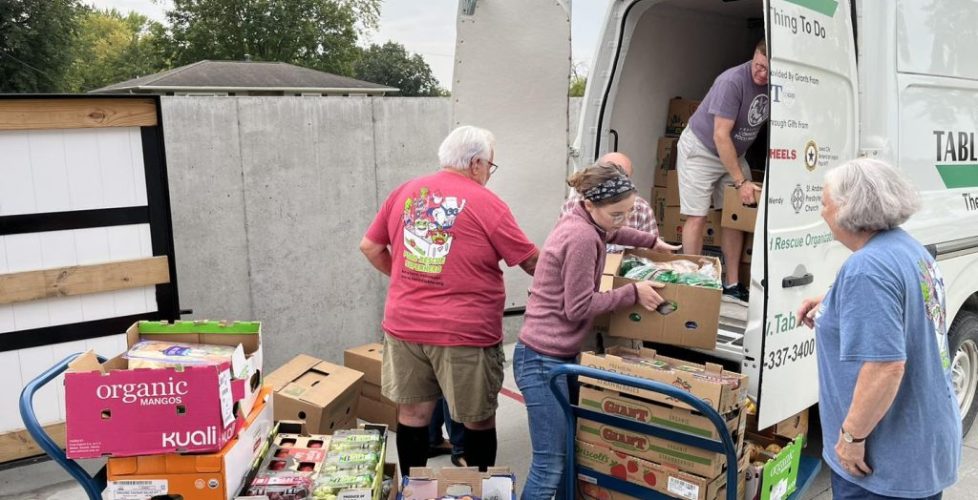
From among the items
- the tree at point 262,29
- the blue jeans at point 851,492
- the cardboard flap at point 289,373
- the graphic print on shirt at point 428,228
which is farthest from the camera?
the tree at point 262,29

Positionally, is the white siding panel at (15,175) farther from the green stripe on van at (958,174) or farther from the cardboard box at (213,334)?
the green stripe on van at (958,174)

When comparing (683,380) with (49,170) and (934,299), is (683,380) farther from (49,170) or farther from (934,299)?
(49,170)

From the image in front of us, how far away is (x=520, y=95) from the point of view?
13.4 ft

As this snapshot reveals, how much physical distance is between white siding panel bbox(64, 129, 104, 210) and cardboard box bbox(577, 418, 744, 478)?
9.28 ft

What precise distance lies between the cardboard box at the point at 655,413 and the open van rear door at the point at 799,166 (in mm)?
391

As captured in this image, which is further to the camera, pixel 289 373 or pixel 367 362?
pixel 367 362

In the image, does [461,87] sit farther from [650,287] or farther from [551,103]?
[650,287]

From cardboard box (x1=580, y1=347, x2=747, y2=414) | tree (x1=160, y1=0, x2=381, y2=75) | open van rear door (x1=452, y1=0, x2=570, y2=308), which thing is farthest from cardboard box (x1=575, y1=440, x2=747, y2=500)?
tree (x1=160, y1=0, x2=381, y2=75)

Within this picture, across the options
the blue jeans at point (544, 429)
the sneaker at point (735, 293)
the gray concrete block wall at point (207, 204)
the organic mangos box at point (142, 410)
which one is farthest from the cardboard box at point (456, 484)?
the gray concrete block wall at point (207, 204)

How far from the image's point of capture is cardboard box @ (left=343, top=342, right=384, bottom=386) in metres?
4.81

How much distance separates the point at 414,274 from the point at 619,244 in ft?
3.42

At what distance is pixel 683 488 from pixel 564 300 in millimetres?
799

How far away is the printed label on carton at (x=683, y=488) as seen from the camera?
2664mm

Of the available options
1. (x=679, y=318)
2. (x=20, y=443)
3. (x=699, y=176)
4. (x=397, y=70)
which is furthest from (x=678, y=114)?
(x=397, y=70)
